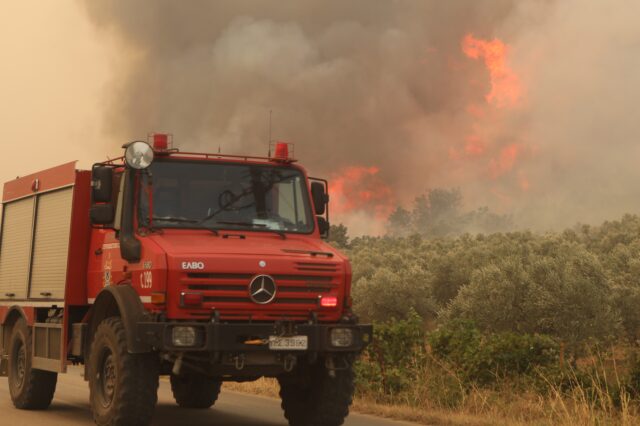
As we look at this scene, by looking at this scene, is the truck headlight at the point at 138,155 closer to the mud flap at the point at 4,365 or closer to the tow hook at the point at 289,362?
the tow hook at the point at 289,362

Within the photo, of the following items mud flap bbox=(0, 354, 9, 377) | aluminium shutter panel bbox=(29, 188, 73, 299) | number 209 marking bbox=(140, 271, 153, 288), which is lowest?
mud flap bbox=(0, 354, 9, 377)

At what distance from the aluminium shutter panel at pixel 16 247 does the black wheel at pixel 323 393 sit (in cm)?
470

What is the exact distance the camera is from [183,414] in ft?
43.7

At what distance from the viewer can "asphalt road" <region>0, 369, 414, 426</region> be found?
1220 centimetres

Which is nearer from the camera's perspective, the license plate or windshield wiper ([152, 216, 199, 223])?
the license plate

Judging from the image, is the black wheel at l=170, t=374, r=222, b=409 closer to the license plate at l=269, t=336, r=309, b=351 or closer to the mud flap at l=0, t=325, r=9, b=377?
the mud flap at l=0, t=325, r=9, b=377

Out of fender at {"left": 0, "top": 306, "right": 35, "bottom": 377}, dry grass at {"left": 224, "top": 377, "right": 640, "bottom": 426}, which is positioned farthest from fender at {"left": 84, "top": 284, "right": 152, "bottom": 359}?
dry grass at {"left": 224, "top": 377, "right": 640, "bottom": 426}

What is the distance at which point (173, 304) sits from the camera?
968 centimetres

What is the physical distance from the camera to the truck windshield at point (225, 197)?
10.6m

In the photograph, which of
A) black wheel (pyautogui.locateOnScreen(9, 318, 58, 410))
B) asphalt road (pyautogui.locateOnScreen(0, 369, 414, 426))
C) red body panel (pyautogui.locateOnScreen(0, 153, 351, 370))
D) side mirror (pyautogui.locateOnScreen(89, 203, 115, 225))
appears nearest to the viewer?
red body panel (pyautogui.locateOnScreen(0, 153, 351, 370))

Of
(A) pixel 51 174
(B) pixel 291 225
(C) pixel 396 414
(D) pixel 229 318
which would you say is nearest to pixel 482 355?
(C) pixel 396 414

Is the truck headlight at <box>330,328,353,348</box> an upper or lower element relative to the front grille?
lower

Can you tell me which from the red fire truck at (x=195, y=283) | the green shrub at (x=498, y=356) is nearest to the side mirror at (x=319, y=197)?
the red fire truck at (x=195, y=283)

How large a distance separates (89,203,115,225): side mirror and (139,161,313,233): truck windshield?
336 mm
